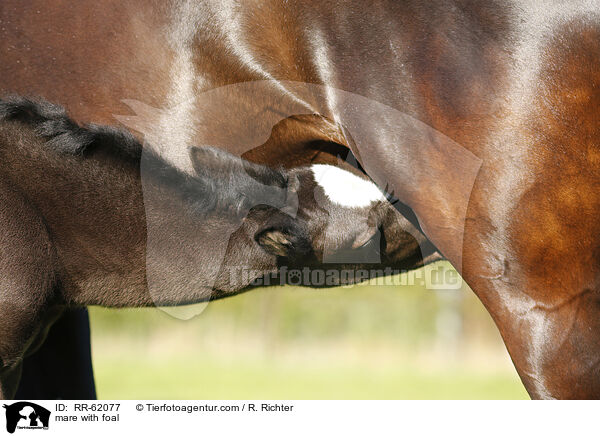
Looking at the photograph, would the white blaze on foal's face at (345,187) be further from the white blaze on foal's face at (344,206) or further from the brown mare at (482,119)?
the brown mare at (482,119)

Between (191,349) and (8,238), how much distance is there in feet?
19.9

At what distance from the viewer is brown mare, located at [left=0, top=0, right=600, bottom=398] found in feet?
6.84

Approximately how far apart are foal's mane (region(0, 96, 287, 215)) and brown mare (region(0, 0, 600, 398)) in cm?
34

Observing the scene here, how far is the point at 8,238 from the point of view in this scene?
236 centimetres

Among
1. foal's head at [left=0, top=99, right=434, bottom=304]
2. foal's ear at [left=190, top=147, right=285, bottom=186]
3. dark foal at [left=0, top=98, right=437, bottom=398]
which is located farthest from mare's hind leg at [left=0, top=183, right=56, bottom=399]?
foal's ear at [left=190, top=147, right=285, bottom=186]

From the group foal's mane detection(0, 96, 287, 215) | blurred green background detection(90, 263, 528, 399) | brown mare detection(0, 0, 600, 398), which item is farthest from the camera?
blurred green background detection(90, 263, 528, 399)

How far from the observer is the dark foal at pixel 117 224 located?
244 cm

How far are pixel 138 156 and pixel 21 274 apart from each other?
565 mm

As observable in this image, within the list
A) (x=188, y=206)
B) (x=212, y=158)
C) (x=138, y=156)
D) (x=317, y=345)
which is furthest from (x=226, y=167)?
(x=317, y=345)

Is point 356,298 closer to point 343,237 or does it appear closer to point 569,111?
point 343,237

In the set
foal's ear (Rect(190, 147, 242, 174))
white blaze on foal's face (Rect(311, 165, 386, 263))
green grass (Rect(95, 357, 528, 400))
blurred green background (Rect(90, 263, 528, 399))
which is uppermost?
foal's ear (Rect(190, 147, 242, 174))

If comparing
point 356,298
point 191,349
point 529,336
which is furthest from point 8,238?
point 356,298
